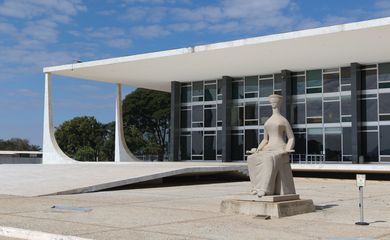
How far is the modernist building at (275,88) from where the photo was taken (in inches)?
1086

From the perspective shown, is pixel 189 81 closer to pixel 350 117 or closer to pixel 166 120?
pixel 350 117

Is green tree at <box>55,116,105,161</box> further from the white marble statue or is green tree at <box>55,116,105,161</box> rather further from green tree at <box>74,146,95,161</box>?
the white marble statue

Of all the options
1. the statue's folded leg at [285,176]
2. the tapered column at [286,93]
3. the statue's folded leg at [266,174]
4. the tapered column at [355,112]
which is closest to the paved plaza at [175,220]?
the statue's folded leg at [285,176]

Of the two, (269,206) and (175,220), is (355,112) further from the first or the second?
(175,220)

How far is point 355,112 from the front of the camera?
3067 centimetres

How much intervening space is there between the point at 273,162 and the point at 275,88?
22.8m

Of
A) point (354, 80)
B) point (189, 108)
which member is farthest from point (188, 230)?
point (189, 108)

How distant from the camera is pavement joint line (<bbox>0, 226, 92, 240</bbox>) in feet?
28.3

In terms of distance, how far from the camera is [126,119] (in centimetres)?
6888

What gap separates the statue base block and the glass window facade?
19.7 meters

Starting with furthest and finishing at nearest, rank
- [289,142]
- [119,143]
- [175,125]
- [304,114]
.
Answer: [119,143] → [175,125] → [304,114] → [289,142]

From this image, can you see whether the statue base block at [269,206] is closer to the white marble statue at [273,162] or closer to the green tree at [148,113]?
the white marble statue at [273,162]

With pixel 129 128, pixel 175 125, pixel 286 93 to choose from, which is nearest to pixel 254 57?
pixel 286 93

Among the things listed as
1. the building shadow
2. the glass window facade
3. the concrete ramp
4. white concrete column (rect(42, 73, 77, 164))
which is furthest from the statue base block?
white concrete column (rect(42, 73, 77, 164))
